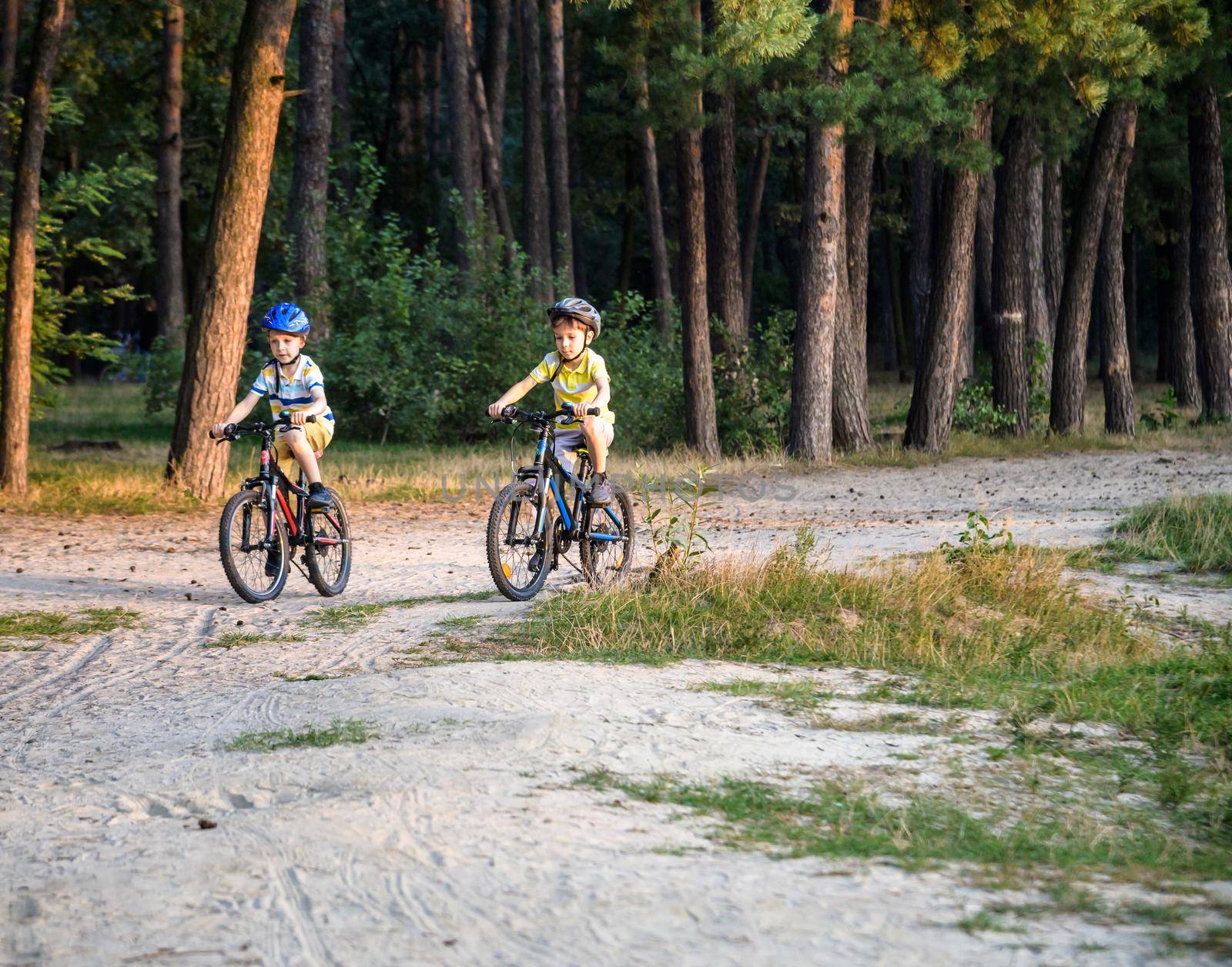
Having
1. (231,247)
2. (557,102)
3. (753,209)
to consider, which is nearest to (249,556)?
(231,247)

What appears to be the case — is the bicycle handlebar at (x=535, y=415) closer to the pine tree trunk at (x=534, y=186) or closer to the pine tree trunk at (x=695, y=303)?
the pine tree trunk at (x=695, y=303)

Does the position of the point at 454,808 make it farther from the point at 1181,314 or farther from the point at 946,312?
the point at 1181,314

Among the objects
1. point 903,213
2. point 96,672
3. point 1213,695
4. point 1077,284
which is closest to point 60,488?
point 96,672

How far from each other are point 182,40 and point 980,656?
29526mm

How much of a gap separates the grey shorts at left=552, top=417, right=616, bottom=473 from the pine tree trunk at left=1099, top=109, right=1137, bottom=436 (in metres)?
14.5

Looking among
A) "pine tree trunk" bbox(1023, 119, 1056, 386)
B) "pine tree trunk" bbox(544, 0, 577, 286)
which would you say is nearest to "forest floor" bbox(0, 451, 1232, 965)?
"pine tree trunk" bbox(1023, 119, 1056, 386)

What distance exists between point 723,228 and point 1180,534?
10.1m

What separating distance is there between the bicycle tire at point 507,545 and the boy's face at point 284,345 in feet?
5.63

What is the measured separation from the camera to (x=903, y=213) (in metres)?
39.0

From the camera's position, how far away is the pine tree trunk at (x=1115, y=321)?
22484mm

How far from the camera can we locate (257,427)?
9.70 metres

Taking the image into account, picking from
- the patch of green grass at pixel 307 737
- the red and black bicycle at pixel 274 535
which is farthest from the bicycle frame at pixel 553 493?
the patch of green grass at pixel 307 737

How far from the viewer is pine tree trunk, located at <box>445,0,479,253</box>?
97.0ft

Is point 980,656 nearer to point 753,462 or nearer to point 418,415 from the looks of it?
point 753,462
